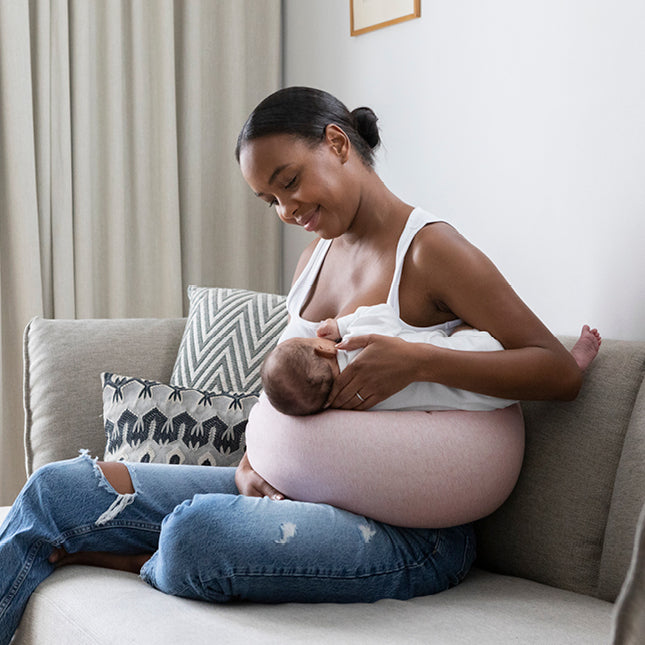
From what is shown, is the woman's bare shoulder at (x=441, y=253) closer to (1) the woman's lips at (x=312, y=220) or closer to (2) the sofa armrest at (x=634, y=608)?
(1) the woman's lips at (x=312, y=220)

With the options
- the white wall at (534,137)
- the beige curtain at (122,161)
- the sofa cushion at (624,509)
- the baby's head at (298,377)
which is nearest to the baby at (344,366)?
the baby's head at (298,377)

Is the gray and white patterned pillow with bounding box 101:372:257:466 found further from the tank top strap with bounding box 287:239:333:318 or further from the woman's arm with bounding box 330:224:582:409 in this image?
the woman's arm with bounding box 330:224:582:409

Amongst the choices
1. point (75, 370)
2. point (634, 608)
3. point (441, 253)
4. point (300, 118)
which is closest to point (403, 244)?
point (441, 253)

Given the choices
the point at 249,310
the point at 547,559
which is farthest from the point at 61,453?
the point at 547,559

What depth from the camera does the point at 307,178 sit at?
1.46m

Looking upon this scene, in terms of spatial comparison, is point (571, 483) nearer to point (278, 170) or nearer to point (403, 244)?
point (403, 244)

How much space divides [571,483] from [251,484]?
1.79 feet

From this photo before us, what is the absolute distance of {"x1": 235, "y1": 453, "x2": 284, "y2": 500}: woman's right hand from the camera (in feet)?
4.55

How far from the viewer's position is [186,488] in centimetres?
146

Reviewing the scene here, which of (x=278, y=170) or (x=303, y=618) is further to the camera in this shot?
(x=278, y=170)

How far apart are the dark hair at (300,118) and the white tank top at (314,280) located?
0.20 metres

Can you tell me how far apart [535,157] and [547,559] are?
0.93m

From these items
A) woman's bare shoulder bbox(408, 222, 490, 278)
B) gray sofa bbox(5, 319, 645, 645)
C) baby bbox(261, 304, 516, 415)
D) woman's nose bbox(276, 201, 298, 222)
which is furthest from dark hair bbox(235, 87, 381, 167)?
gray sofa bbox(5, 319, 645, 645)

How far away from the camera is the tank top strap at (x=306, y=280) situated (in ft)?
5.42
